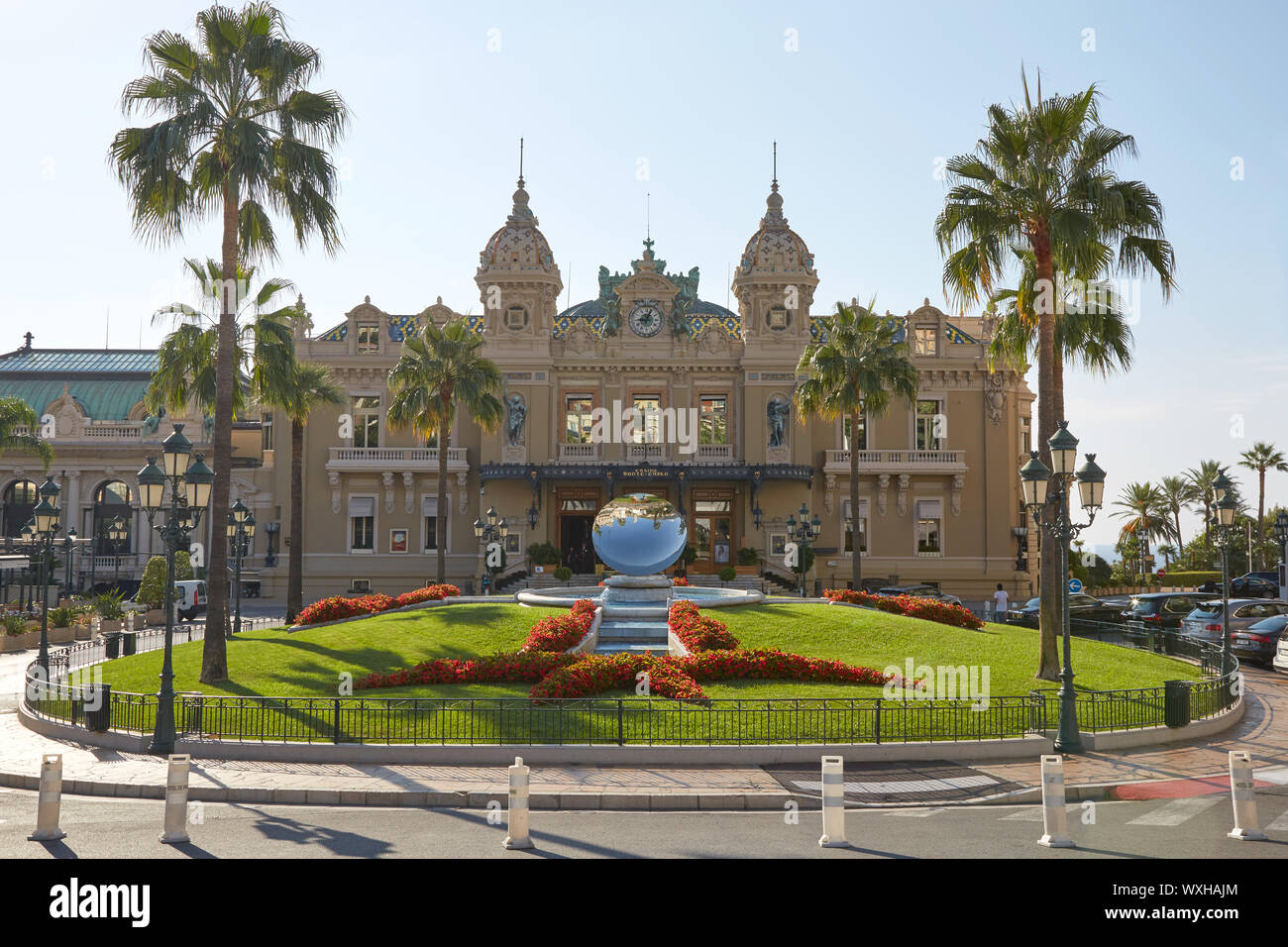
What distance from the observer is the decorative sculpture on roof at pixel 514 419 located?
165ft

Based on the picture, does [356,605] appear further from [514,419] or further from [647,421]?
[647,421]

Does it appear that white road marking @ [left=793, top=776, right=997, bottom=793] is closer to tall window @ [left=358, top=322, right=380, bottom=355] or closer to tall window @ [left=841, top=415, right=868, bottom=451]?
tall window @ [left=841, top=415, right=868, bottom=451]

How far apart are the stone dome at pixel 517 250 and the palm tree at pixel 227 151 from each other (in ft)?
91.6

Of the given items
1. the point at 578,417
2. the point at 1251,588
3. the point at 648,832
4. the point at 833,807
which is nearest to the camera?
the point at 833,807

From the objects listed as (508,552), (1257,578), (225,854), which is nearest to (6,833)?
(225,854)

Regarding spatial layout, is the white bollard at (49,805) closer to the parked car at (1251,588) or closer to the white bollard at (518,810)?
the white bollard at (518,810)

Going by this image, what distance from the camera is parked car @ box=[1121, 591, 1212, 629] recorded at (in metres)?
35.4

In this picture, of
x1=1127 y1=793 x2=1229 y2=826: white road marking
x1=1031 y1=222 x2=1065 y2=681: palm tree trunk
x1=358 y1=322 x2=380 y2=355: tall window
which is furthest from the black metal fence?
x1=358 y1=322 x2=380 y2=355: tall window

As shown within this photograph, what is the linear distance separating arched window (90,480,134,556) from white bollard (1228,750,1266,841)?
2116 inches

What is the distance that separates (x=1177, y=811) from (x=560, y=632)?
14.3 metres

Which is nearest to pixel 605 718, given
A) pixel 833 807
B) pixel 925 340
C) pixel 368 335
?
pixel 833 807

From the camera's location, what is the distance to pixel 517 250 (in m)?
51.3
